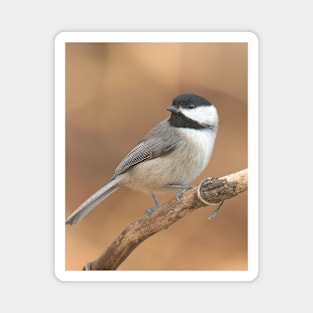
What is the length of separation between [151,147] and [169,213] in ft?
1.19

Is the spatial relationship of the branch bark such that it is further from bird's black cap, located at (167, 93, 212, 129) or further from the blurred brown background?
bird's black cap, located at (167, 93, 212, 129)

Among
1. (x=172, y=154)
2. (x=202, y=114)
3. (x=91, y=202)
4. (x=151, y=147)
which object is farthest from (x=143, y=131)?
(x=91, y=202)

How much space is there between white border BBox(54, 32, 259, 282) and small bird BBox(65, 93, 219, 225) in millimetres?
179

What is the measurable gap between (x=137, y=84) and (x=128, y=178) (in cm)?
51

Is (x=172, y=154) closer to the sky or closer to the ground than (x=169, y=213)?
closer to the sky

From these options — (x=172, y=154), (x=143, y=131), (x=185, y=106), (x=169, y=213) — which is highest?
(x=185, y=106)

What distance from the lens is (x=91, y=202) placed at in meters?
3.36

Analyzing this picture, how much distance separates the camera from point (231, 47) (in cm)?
327

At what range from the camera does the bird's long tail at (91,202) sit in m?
3.32

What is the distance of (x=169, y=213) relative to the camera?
127 inches

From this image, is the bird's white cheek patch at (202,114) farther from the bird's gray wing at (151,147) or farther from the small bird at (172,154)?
the bird's gray wing at (151,147)

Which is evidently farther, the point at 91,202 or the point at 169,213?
the point at 91,202
